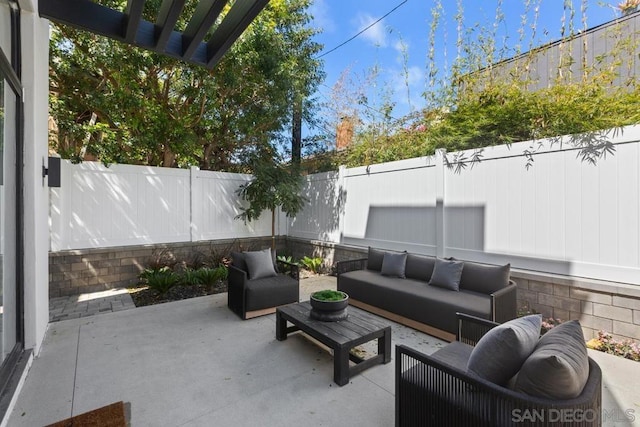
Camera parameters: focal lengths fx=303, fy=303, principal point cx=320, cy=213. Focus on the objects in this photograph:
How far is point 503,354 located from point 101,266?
6274 millimetres

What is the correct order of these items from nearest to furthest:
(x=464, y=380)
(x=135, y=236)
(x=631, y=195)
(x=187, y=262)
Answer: (x=464, y=380), (x=631, y=195), (x=135, y=236), (x=187, y=262)

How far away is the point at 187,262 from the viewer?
21.1ft

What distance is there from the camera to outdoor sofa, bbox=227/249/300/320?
4.14 meters

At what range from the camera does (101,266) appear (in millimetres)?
5488

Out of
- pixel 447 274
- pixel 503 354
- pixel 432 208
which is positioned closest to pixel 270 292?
pixel 447 274

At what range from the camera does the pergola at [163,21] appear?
296cm

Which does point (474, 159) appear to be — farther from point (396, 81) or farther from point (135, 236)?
point (135, 236)

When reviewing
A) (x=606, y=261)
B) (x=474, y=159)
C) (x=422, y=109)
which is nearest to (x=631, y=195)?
(x=606, y=261)

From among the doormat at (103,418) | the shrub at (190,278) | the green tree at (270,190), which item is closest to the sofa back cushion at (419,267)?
the green tree at (270,190)

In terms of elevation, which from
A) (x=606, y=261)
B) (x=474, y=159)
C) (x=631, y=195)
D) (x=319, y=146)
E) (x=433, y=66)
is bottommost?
(x=606, y=261)

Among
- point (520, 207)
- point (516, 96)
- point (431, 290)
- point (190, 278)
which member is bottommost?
point (190, 278)

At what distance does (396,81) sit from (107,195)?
602 centimetres

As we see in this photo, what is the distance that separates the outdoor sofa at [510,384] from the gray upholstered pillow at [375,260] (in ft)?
9.40

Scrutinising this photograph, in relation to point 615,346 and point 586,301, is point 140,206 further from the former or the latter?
point 615,346
